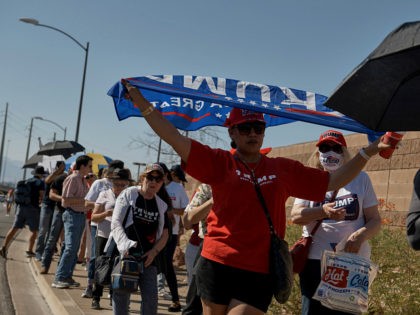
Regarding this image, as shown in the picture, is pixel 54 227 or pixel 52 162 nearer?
pixel 54 227

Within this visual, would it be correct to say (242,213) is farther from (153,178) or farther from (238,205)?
(153,178)

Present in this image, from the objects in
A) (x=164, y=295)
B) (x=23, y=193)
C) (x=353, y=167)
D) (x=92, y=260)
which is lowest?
(x=164, y=295)

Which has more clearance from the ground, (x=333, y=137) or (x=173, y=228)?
(x=333, y=137)

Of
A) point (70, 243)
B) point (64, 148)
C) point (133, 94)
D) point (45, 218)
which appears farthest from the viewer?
point (64, 148)

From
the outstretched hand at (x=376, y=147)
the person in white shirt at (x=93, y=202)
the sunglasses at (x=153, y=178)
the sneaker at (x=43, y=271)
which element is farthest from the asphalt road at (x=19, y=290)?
the outstretched hand at (x=376, y=147)

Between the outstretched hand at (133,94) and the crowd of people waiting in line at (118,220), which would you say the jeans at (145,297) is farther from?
the outstretched hand at (133,94)

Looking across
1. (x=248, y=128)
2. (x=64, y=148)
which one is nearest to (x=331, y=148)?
(x=248, y=128)

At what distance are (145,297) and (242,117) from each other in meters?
2.36

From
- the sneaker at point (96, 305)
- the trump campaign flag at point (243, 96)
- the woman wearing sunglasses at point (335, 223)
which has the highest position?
the trump campaign flag at point (243, 96)

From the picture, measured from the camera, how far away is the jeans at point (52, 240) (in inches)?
410

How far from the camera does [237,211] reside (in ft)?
11.9

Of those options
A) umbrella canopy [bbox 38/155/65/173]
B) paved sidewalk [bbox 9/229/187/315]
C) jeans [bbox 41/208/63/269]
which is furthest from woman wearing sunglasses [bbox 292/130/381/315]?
umbrella canopy [bbox 38/155/65/173]

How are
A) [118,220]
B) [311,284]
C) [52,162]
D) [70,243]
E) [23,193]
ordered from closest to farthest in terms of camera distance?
1. [311,284]
2. [118,220]
3. [70,243]
4. [23,193]
5. [52,162]

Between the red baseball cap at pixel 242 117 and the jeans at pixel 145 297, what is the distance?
6.98 feet
